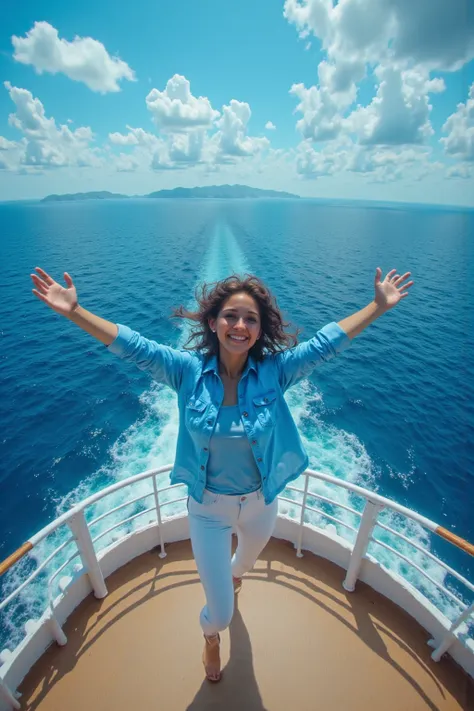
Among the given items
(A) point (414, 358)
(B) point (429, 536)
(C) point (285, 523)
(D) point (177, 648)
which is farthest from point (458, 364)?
(D) point (177, 648)

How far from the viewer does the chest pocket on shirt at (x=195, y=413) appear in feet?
7.05

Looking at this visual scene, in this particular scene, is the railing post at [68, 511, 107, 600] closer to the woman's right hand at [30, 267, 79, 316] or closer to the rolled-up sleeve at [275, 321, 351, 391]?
the woman's right hand at [30, 267, 79, 316]

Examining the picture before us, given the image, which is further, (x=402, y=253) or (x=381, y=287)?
(x=402, y=253)

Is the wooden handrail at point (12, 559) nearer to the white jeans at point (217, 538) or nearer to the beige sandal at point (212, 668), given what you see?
the white jeans at point (217, 538)

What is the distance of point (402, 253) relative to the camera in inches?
1764

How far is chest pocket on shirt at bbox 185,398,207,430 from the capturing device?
2.15m

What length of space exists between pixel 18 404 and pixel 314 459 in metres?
10.4

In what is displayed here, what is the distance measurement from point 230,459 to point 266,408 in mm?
405

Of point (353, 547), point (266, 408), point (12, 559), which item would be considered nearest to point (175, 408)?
point (353, 547)

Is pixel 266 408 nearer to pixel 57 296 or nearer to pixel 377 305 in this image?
pixel 377 305

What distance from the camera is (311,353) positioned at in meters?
2.30

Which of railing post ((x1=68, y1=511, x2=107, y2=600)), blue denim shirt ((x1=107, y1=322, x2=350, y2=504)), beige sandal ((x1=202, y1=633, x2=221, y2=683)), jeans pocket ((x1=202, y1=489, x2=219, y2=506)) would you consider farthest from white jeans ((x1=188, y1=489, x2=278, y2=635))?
railing post ((x1=68, y1=511, x2=107, y2=600))

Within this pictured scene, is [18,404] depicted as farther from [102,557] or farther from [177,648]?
[177,648]

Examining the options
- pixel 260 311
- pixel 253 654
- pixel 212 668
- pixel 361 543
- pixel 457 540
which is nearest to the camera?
pixel 260 311
